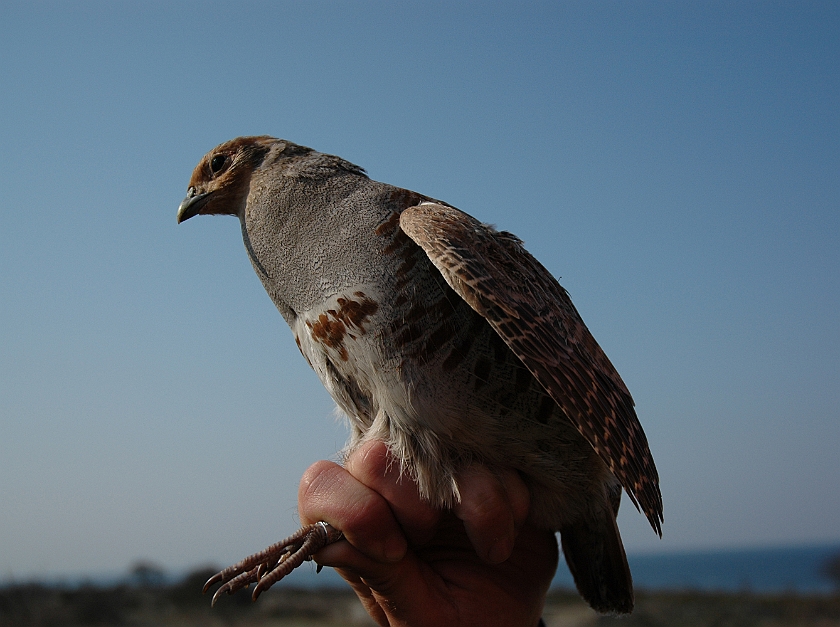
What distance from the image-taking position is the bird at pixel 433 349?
6.53 ft

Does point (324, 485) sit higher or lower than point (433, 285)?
lower

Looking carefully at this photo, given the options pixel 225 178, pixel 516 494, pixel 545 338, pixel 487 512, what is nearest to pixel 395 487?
pixel 487 512

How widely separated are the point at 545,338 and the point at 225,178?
142cm

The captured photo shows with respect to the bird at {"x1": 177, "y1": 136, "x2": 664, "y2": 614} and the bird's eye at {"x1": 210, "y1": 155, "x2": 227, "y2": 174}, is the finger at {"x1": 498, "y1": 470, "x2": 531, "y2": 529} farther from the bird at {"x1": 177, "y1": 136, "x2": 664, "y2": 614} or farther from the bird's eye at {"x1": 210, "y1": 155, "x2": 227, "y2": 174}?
the bird's eye at {"x1": 210, "y1": 155, "x2": 227, "y2": 174}

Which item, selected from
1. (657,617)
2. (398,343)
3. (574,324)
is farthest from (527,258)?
(657,617)

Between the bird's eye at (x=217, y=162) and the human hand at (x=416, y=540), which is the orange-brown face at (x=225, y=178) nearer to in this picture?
the bird's eye at (x=217, y=162)

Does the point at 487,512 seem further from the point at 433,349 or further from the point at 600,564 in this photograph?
the point at 600,564

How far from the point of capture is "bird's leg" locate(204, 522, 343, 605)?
1954mm

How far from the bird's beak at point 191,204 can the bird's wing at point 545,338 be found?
3.13 feet

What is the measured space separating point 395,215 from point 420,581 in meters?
1.19

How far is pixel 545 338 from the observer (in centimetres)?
205

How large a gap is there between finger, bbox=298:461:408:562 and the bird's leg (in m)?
0.04

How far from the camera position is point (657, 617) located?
14.3 metres

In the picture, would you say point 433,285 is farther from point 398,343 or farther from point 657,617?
point 657,617
